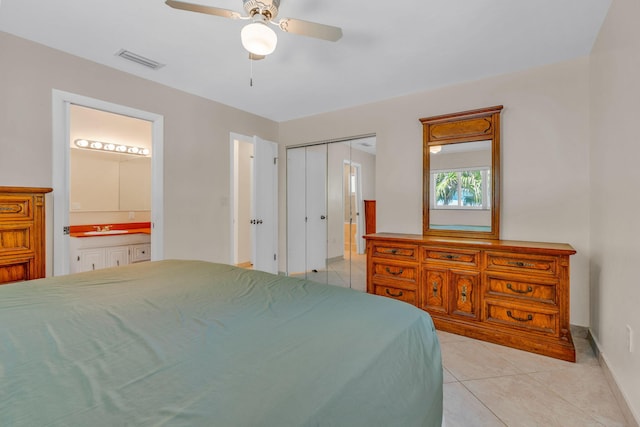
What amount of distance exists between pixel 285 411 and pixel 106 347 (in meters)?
0.60

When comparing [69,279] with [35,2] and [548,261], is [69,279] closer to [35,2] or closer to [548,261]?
[35,2]

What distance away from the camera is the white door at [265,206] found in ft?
13.0

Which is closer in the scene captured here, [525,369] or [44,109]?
[525,369]

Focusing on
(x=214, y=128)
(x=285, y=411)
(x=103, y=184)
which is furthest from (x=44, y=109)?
(x=285, y=411)

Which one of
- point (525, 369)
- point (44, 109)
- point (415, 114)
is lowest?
point (525, 369)

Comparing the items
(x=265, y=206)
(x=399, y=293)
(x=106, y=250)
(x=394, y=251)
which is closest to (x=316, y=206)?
(x=265, y=206)

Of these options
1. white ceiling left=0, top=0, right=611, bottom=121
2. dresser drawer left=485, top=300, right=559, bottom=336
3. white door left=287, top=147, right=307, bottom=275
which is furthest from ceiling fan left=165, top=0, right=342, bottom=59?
white door left=287, top=147, right=307, bottom=275

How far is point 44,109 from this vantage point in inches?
97.4

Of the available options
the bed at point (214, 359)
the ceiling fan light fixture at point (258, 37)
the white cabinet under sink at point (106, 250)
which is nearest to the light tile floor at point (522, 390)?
the bed at point (214, 359)

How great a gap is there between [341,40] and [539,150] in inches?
81.9

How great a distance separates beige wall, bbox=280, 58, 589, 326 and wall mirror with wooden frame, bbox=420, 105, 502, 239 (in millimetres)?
96

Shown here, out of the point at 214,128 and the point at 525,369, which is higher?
the point at 214,128

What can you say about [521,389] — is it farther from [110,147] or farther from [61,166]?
[110,147]

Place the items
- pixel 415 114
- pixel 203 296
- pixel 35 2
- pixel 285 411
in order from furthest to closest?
1. pixel 415 114
2. pixel 35 2
3. pixel 203 296
4. pixel 285 411
